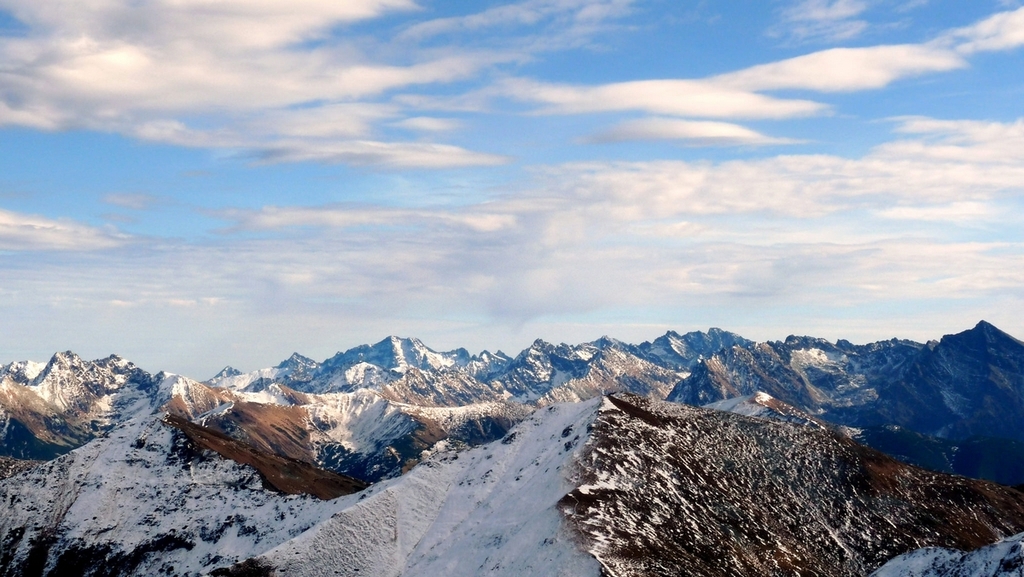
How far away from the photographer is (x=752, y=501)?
160625mm

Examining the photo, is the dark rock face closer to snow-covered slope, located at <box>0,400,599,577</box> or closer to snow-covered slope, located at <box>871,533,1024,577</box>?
snow-covered slope, located at <box>0,400,599,577</box>

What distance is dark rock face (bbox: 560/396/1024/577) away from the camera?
447 feet

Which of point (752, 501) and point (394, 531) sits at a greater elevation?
point (752, 501)

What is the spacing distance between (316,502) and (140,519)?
40.0 metres

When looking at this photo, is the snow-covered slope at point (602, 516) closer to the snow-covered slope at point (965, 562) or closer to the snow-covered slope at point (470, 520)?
the snow-covered slope at point (470, 520)

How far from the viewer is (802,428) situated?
7520 inches

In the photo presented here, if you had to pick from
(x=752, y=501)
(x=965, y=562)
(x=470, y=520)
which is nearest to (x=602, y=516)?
(x=470, y=520)

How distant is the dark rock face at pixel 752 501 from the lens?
5369 inches

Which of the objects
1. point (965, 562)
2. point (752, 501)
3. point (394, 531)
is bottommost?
point (394, 531)

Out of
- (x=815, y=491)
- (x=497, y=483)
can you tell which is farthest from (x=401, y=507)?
(x=815, y=491)

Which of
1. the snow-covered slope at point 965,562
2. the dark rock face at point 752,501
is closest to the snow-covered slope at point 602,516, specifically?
the dark rock face at point 752,501

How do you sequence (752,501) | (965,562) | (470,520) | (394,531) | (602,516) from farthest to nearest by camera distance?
(394,531) → (752,501) → (470,520) → (602,516) → (965,562)

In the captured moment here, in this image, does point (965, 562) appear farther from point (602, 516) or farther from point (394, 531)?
point (394, 531)

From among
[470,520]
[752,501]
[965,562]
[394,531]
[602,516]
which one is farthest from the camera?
[394,531]
